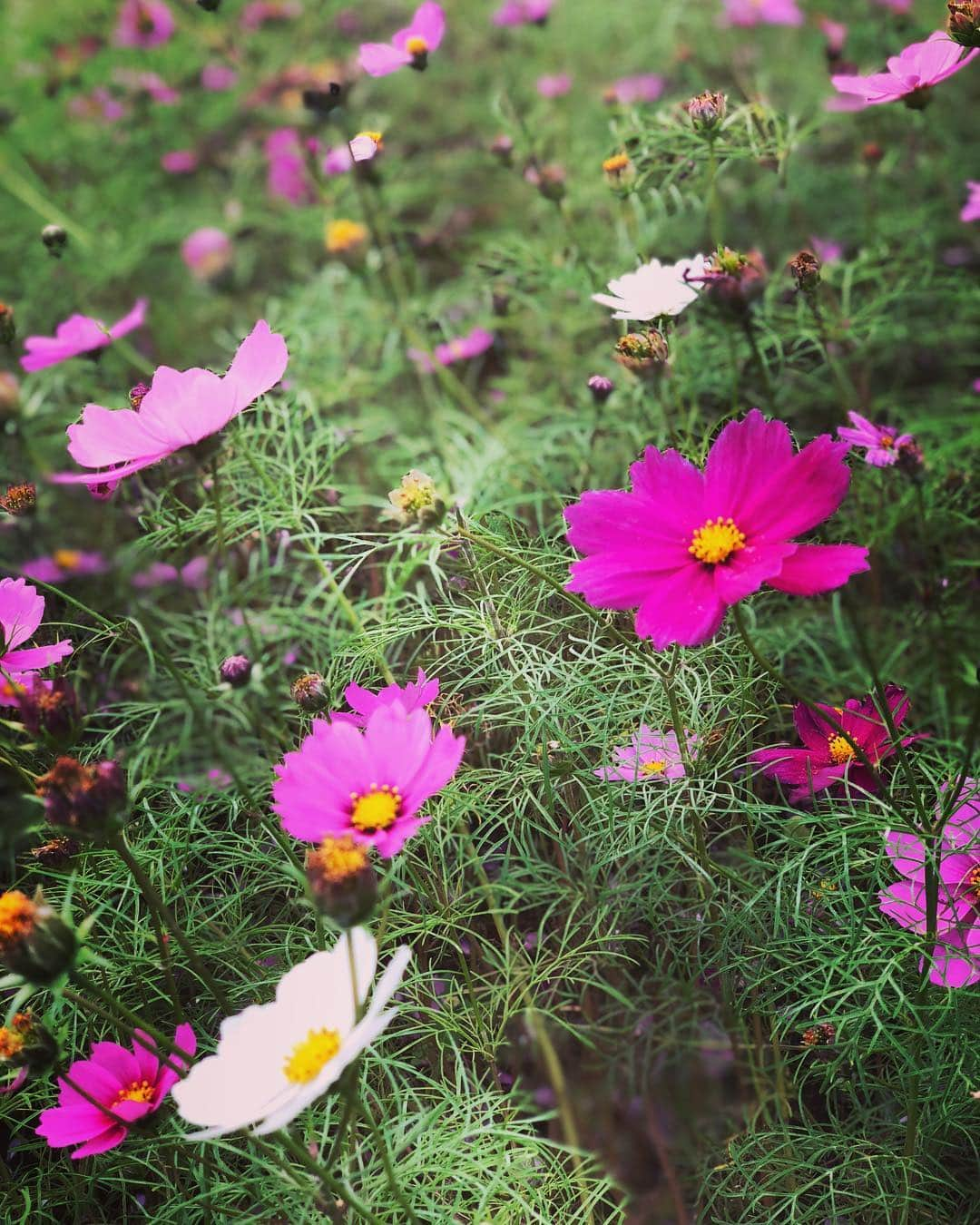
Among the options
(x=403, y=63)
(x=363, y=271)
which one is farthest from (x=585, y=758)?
(x=363, y=271)

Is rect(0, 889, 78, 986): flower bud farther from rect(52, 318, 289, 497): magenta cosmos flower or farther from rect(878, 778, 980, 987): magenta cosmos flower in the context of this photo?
rect(878, 778, 980, 987): magenta cosmos flower

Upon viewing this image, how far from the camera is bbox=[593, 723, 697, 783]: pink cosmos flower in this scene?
632 millimetres

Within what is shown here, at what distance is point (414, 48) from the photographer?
0.85 metres

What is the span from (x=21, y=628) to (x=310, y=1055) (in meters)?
0.33

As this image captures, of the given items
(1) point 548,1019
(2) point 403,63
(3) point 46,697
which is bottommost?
(1) point 548,1019

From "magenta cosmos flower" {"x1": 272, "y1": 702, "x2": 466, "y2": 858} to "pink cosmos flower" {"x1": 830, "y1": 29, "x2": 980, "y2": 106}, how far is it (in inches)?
20.3

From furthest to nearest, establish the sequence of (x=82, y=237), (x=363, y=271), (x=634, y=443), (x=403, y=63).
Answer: (x=82, y=237), (x=363, y=271), (x=634, y=443), (x=403, y=63)

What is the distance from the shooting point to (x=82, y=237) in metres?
1.38

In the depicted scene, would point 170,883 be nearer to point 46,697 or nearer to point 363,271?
point 46,697

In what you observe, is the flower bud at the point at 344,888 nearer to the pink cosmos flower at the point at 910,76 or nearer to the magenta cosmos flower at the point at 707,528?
the magenta cosmos flower at the point at 707,528

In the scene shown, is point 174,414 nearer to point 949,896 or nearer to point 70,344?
point 70,344

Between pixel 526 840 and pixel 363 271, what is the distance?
810 mm

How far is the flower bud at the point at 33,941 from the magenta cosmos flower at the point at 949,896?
40 cm

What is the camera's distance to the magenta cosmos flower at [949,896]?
573mm
